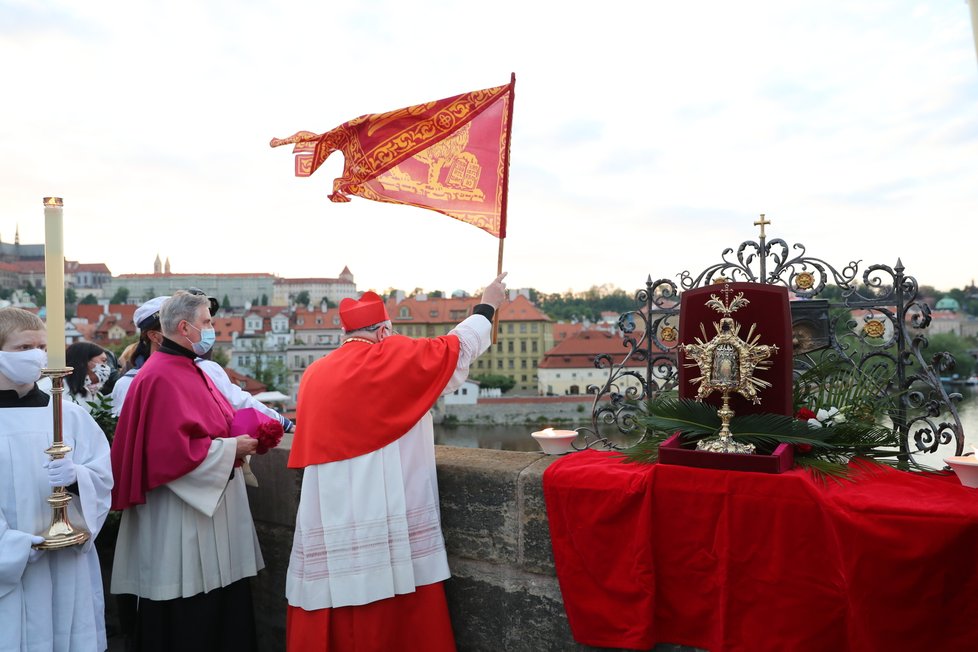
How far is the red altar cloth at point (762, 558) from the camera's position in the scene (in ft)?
6.77

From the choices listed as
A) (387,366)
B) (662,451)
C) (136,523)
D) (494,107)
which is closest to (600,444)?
(662,451)

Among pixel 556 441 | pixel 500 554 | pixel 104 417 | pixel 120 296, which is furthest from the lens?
pixel 120 296

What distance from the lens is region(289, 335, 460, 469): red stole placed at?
9.86 feet

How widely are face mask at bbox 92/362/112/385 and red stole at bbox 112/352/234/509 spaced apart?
194 cm

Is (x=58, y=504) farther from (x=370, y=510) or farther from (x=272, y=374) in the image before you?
(x=272, y=374)

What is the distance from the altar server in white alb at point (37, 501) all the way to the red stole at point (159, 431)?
282mm

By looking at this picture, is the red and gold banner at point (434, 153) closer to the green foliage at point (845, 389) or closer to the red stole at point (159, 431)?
the red stole at point (159, 431)

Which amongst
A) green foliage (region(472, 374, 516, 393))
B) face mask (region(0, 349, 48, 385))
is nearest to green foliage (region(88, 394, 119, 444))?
face mask (region(0, 349, 48, 385))

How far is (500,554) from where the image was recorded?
3.13 metres

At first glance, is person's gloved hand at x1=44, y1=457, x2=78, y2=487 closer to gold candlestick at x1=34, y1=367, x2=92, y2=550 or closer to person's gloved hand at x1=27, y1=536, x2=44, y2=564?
gold candlestick at x1=34, y1=367, x2=92, y2=550

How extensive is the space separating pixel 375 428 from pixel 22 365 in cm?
127

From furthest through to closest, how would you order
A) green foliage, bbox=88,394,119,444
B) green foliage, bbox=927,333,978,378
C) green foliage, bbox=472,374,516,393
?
green foliage, bbox=472,374,516,393, green foliage, bbox=927,333,978,378, green foliage, bbox=88,394,119,444

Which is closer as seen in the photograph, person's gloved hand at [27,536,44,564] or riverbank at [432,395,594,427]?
person's gloved hand at [27,536,44,564]

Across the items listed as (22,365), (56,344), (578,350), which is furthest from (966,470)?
(578,350)
